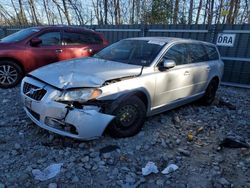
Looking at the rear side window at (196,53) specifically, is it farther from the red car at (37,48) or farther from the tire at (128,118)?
the red car at (37,48)

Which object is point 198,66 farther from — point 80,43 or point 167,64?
point 80,43

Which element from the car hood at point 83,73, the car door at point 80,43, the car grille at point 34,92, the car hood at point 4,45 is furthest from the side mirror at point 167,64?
the car hood at point 4,45

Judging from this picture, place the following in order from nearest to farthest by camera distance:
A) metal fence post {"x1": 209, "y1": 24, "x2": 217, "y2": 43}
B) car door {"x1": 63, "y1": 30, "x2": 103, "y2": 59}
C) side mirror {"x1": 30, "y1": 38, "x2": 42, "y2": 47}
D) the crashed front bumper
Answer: the crashed front bumper, side mirror {"x1": 30, "y1": 38, "x2": 42, "y2": 47}, car door {"x1": 63, "y1": 30, "x2": 103, "y2": 59}, metal fence post {"x1": 209, "y1": 24, "x2": 217, "y2": 43}

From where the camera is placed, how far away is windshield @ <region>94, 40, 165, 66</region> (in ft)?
13.4

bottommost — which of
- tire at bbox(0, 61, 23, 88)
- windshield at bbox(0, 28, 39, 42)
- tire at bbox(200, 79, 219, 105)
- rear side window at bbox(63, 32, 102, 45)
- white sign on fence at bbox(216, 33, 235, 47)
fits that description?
tire at bbox(200, 79, 219, 105)

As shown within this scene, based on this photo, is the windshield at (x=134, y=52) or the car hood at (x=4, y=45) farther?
the car hood at (x=4, y=45)

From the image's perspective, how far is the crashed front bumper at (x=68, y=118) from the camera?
3104 mm

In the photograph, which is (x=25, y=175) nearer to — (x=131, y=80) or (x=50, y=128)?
(x=50, y=128)

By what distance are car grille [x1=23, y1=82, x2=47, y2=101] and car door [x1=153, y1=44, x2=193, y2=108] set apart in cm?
178

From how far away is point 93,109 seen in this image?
124 inches

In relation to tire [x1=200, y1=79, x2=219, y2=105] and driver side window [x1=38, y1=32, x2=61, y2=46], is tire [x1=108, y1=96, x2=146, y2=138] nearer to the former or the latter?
tire [x1=200, y1=79, x2=219, y2=105]

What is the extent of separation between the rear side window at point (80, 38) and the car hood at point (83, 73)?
2.91 meters

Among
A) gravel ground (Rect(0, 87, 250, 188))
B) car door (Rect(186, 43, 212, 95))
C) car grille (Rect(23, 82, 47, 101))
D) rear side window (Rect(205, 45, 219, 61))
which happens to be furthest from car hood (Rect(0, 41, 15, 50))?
rear side window (Rect(205, 45, 219, 61))

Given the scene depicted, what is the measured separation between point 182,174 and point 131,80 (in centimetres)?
146
